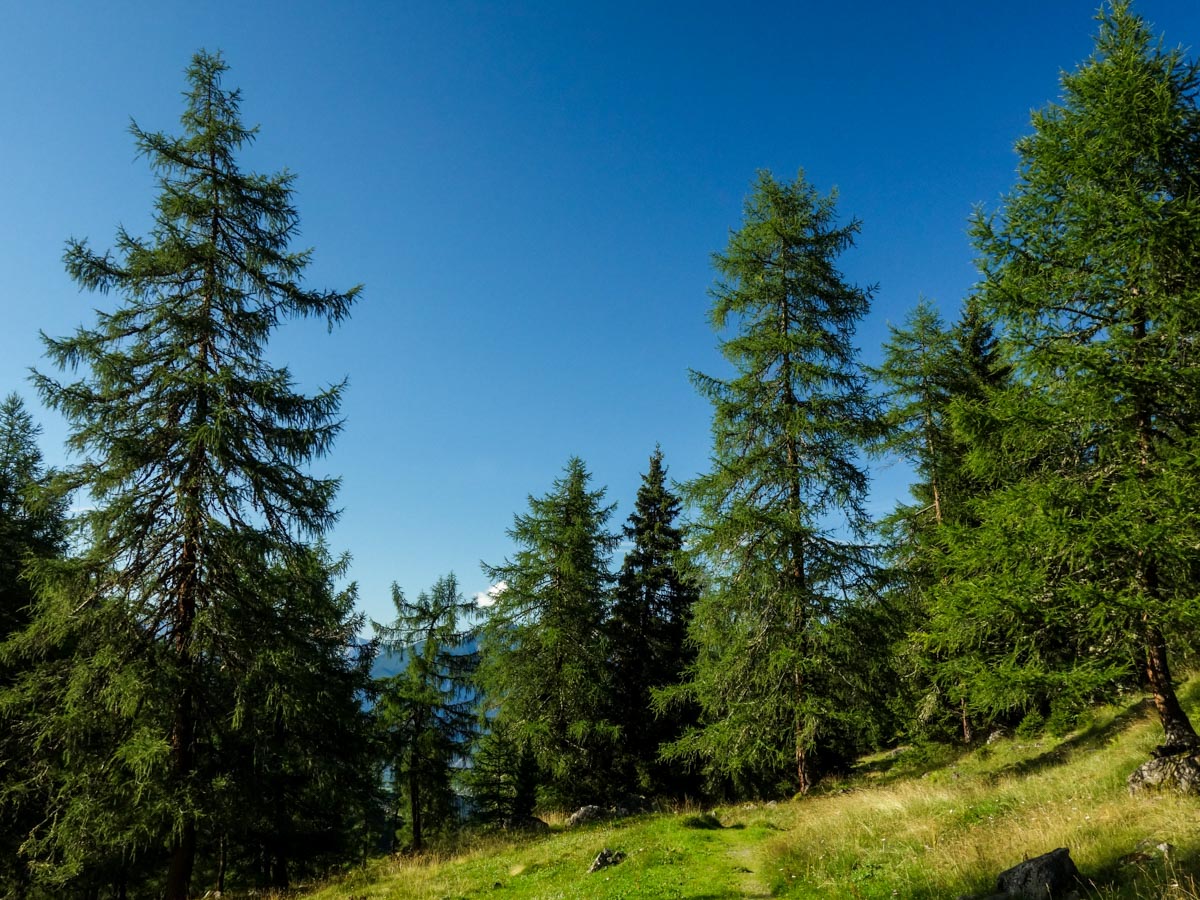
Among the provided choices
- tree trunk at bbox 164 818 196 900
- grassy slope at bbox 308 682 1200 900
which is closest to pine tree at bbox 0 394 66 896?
tree trunk at bbox 164 818 196 900

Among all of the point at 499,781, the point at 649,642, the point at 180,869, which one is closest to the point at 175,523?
the point at 180,869

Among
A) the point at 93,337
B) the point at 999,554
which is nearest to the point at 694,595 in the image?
the point at 999,554

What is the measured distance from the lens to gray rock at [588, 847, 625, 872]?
1117 centimetres

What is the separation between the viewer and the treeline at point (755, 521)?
867 cm

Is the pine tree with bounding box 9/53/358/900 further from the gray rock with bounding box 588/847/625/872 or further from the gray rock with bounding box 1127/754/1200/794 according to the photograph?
the gray rock with bounding box 1127/754/1200/794

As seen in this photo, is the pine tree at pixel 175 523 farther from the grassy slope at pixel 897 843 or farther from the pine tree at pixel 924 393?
the pine tree at pixel 924 393

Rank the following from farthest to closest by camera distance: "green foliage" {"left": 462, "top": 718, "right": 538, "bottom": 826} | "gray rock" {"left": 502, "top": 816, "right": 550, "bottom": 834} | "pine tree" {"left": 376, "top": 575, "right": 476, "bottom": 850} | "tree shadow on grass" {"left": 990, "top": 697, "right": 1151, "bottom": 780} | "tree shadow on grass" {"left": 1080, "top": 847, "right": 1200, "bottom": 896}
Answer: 1. "green foliage" {"left": 462, "top": 718, "right": 538, "bottom": 826}
2. "pine tree" {"left": 376, "top": 575, "right": 476, "bottom": 850}
3. "gray rock" {"left": 502, "top": 816, "right": 550, "bottom": 834}
4. "tree shadow on grass" {"left": 990, "top": 697, "right": 1151, "bottom": 780}
5. "tree shadow on grass" {"left": 1080, "top": 847, "right": 1200, "bottom": 896}

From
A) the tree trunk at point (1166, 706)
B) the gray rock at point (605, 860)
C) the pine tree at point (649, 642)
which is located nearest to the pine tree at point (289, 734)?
the gray rock at point (605, 860)

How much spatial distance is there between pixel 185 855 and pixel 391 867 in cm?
584

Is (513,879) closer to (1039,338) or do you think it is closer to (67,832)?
(67,832)

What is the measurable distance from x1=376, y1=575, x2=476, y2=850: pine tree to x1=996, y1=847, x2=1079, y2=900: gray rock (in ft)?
68.7

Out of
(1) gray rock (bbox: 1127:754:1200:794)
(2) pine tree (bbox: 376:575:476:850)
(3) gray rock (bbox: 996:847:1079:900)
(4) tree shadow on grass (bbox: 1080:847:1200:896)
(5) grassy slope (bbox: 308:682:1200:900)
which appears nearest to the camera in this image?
(4) tree shadow on grass (bbox: 1080:847:1200:896)

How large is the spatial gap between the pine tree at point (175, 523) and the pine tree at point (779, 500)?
9711mm

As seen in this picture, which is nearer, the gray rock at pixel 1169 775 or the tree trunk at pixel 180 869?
the gray rock at pixel 1169 775
